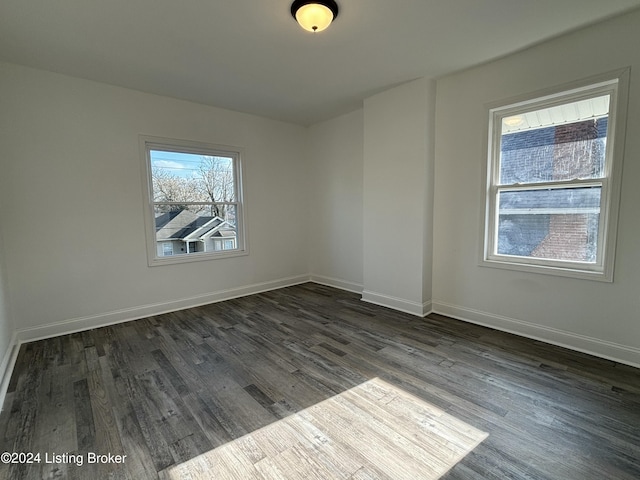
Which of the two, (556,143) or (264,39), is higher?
(264,39)

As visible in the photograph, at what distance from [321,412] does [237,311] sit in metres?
2.24

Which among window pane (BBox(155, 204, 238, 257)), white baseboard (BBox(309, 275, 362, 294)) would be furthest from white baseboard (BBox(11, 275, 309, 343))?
white baseboard (BBox(309, 275, 362, 294))

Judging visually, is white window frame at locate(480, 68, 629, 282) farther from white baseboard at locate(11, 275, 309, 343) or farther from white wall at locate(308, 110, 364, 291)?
white baseboard at locate(11, 275, 309, 343)

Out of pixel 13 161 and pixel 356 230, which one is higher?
pixel 13 161

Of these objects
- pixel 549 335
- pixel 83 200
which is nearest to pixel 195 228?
pixel 83 200

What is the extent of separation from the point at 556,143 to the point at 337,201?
287cm

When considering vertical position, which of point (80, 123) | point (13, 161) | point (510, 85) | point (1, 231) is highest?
point (510, 85)

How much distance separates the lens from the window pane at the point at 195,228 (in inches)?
152

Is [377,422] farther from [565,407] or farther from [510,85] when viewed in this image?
[510,85]

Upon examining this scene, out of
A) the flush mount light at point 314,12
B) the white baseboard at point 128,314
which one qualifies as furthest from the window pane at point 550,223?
the white baseboard at point 128,314

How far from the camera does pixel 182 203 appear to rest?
3.94m

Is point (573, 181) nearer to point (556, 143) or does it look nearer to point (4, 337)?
point (556, 143)

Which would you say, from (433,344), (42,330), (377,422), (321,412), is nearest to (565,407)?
(433,344)

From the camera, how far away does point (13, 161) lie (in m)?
2.86
